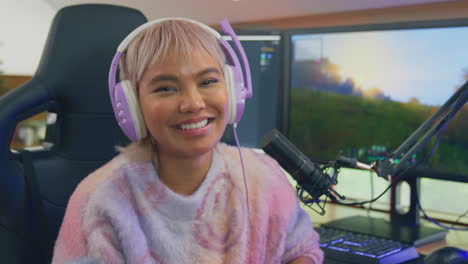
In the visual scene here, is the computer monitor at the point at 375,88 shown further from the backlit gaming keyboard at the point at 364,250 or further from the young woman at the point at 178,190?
the young woman at the point at 178,190

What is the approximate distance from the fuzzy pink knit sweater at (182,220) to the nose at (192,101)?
0.14 metres

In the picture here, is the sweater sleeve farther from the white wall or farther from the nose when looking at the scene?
the white wall

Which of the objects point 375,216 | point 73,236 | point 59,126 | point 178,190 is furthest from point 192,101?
point 375,216

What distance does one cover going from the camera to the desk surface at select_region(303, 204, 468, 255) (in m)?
1.14

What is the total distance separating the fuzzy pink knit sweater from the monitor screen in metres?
0.46

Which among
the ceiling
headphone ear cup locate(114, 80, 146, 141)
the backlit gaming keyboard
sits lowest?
the backlit gaming keyboard

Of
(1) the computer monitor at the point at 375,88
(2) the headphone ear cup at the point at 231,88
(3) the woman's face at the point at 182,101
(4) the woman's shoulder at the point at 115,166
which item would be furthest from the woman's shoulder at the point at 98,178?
(1) the computer monitor at the point at 375,88

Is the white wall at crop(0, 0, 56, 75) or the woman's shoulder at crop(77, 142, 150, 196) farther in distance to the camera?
the white wall at crop(0, 0, 56, 75)

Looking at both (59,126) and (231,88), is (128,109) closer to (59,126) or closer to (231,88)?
(231,88)

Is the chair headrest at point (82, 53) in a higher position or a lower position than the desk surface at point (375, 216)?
higher

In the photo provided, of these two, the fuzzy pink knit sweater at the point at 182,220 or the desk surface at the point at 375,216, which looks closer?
the fuzzy pink knit sweater at the point at 182,220

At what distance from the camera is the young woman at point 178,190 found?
746 mm

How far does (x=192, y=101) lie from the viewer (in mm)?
739

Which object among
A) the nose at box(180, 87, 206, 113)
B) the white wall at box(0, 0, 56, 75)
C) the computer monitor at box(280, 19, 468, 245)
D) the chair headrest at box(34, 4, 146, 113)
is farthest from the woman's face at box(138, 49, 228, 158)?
the white wall at box(0, 0, 56, 75)
